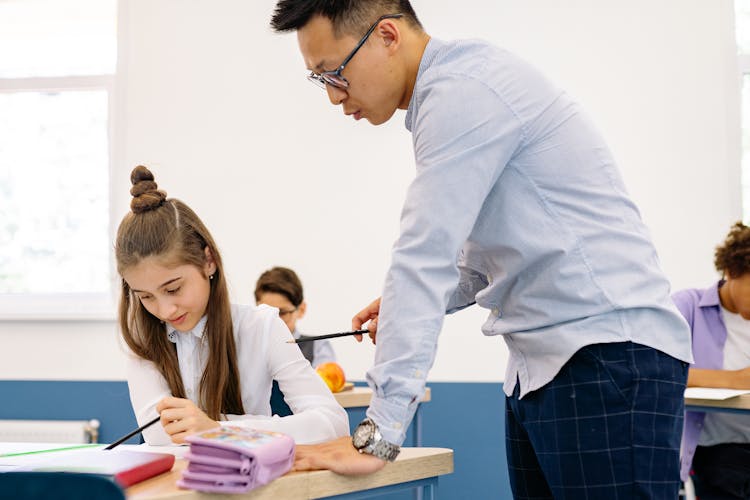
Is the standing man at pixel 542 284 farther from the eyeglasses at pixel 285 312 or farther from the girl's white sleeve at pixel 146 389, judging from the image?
the eyeglasses at pixel 285 312

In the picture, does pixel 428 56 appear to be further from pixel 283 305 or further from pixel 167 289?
pixel 283 305

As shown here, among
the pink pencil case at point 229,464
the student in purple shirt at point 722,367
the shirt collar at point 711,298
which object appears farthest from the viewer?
the shirt collar at point 711,298

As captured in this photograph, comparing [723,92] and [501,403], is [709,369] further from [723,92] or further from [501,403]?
[723,92]

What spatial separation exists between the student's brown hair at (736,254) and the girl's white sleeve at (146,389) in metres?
1.84

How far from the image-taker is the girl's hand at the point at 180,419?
1485 millimetres

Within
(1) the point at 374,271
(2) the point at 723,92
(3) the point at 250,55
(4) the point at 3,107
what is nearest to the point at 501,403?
(1) the point at 374,271

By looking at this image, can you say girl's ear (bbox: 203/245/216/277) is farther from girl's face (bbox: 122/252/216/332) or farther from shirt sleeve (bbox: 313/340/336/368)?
shirt sleeve (bbox: 313/340/336/368)

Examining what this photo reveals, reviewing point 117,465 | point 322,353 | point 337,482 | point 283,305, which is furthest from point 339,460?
point 322,353

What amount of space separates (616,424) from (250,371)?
1001 mm

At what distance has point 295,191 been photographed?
4152mm

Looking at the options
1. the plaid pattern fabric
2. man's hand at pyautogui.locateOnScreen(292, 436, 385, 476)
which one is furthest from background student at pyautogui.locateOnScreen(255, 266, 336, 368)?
the plaid pattern fabric

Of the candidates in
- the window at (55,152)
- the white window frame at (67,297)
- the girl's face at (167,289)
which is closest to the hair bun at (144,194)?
the girl's face at (167,289)

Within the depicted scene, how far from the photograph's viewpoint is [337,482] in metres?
1.17

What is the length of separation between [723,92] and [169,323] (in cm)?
294
